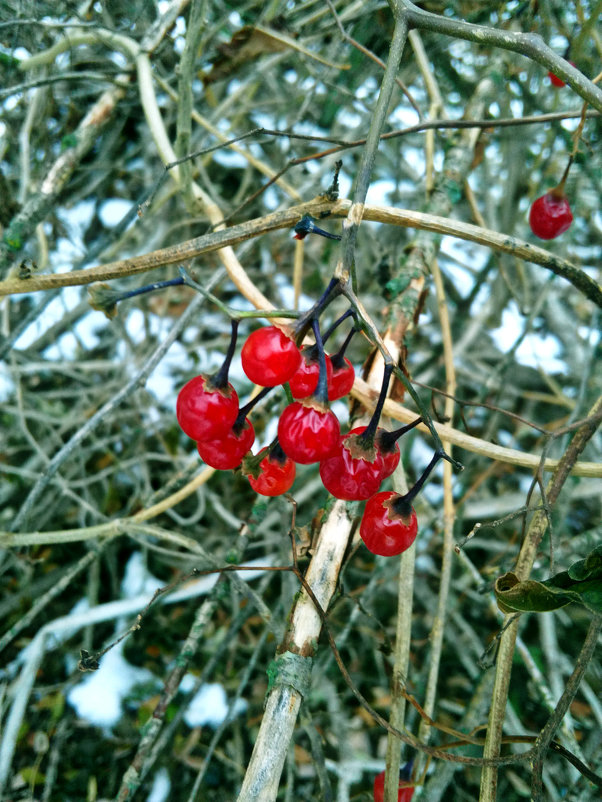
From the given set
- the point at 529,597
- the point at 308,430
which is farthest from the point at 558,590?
the point at 308,430

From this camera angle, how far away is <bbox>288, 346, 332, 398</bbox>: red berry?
0.65m

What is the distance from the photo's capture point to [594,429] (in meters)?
0.87

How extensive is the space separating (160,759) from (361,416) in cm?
91

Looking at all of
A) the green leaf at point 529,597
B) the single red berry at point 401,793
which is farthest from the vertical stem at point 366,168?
the single red berry at point 401,793

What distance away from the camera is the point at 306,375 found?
656 millimetres

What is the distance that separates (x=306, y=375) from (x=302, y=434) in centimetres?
8

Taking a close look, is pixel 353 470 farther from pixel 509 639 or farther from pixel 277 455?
pixel 509 639

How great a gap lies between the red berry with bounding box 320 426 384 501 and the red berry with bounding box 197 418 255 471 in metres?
0.09

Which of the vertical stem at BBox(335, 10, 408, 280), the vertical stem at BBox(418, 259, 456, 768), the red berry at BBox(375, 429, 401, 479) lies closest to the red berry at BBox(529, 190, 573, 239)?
the vertical stem at BBox(418, 259, 456, 768)

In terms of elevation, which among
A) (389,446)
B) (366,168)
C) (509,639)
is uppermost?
(366,168)

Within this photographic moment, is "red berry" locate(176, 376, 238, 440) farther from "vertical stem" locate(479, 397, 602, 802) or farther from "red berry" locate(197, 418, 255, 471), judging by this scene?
"vertical stem" locate(479, 397, 602, 802)

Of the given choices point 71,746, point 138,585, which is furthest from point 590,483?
point 71,746

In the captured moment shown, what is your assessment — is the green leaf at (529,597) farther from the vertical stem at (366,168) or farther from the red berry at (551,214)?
the red berry at (551,214)

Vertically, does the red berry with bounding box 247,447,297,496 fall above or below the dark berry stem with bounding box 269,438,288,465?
below
